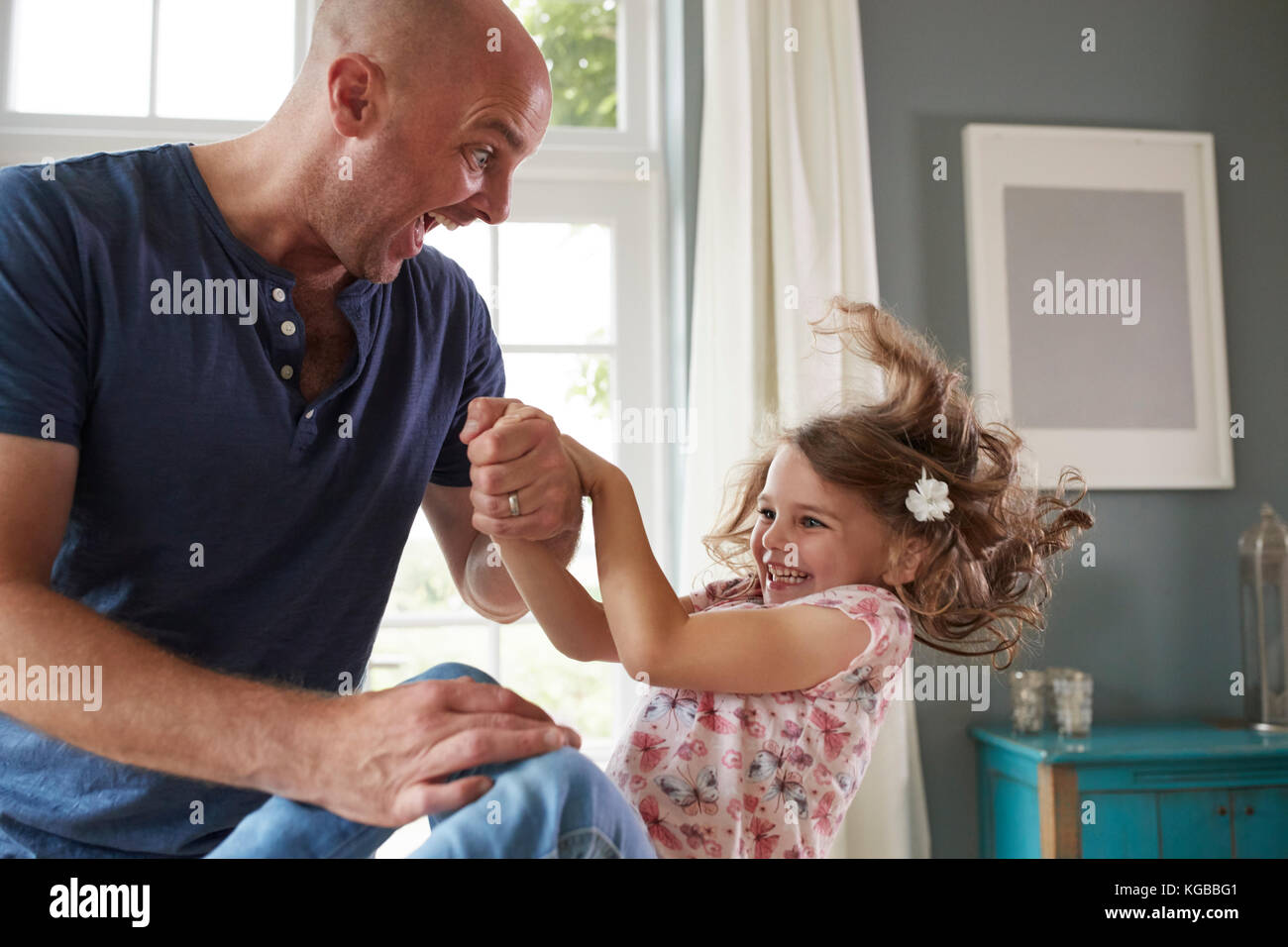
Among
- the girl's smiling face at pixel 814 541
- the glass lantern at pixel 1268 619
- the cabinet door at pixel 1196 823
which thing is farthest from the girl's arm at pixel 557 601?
the glass lantern at pixel 1268 619

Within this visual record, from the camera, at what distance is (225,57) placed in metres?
2.35

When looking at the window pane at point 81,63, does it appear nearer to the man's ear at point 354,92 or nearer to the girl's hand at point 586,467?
the man's ear at point 354,92

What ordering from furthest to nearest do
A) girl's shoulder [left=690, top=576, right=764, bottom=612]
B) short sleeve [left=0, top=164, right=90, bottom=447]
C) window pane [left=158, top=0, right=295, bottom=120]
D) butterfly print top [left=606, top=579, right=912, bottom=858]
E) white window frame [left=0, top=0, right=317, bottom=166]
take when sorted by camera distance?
window pane [left=158, top=0, right=295, bottom=120]
white window frame [left=0, top=0, right=317, bottom=166]
girl's shoulder [left=690, top=576, right=764, bottom=612]
butterfly print top [left=606, top=579, right=912, bottom=858]
short sleeve [left=0, top=164, right=90, bottom=447]

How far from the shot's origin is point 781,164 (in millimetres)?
2238

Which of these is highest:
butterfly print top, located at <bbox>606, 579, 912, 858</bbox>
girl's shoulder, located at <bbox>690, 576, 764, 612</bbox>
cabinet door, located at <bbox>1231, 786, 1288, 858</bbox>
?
girl's shoulder, located at <bbox>690, 576, 764, 612</bbox>

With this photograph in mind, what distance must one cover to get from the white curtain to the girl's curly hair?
71cm

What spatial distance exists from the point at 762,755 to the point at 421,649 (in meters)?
1.34

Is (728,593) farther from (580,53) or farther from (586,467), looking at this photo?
(580,53)

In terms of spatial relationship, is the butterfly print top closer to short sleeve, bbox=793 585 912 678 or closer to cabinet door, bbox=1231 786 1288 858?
Answer: short sleeve, bbox=793 585 912 678

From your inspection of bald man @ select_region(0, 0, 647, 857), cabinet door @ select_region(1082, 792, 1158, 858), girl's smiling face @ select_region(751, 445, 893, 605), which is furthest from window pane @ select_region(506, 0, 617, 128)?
cabinet door @ select_region(1082, 792, 1158, 858)

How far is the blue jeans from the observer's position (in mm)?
730

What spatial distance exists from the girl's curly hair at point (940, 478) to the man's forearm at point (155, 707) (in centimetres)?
67

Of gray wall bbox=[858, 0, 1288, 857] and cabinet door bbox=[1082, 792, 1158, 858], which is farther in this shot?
gray wall bbox=[858, 0, 1288, 857]

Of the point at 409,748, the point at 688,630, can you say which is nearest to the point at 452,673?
the point at 409,748
